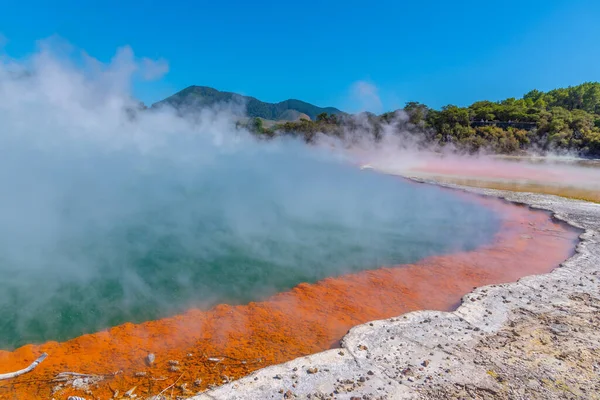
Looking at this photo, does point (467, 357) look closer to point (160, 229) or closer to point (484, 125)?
point (160, 229)

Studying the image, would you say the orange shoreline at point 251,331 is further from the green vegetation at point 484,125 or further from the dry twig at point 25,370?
the green vegetation at point 484,125

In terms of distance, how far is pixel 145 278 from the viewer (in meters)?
5.88

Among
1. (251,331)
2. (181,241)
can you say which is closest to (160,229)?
(181,241)

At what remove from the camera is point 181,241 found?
758 centimetres

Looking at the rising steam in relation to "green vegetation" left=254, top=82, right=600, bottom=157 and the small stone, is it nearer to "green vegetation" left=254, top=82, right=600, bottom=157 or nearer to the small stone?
the small stone

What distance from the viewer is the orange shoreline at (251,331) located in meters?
3.47

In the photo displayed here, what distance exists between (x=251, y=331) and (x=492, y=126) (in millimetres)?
34628

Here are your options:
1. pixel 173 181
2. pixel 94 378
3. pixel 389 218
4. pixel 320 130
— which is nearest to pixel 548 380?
pixel 94 378

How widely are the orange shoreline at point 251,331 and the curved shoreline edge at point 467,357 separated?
44cm

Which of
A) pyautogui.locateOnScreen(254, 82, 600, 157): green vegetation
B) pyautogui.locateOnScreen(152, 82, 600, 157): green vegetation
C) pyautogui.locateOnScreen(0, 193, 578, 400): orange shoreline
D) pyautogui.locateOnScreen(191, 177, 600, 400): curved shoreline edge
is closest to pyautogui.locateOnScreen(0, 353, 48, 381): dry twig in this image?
pyautogui.locateOnScreen(0, 193, 578, 400): orange shoreline

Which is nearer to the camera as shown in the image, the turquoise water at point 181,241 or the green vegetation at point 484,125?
the turquoise water at point 181,241

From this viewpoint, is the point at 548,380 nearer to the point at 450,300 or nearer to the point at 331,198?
the point at 450,300

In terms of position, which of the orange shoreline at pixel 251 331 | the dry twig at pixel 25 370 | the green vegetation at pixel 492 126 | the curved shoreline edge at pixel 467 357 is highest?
the green vegetation at pixel 492 126

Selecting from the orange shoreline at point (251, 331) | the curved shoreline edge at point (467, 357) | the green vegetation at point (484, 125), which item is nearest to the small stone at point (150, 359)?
the orange shoreline at point (251, 331)
